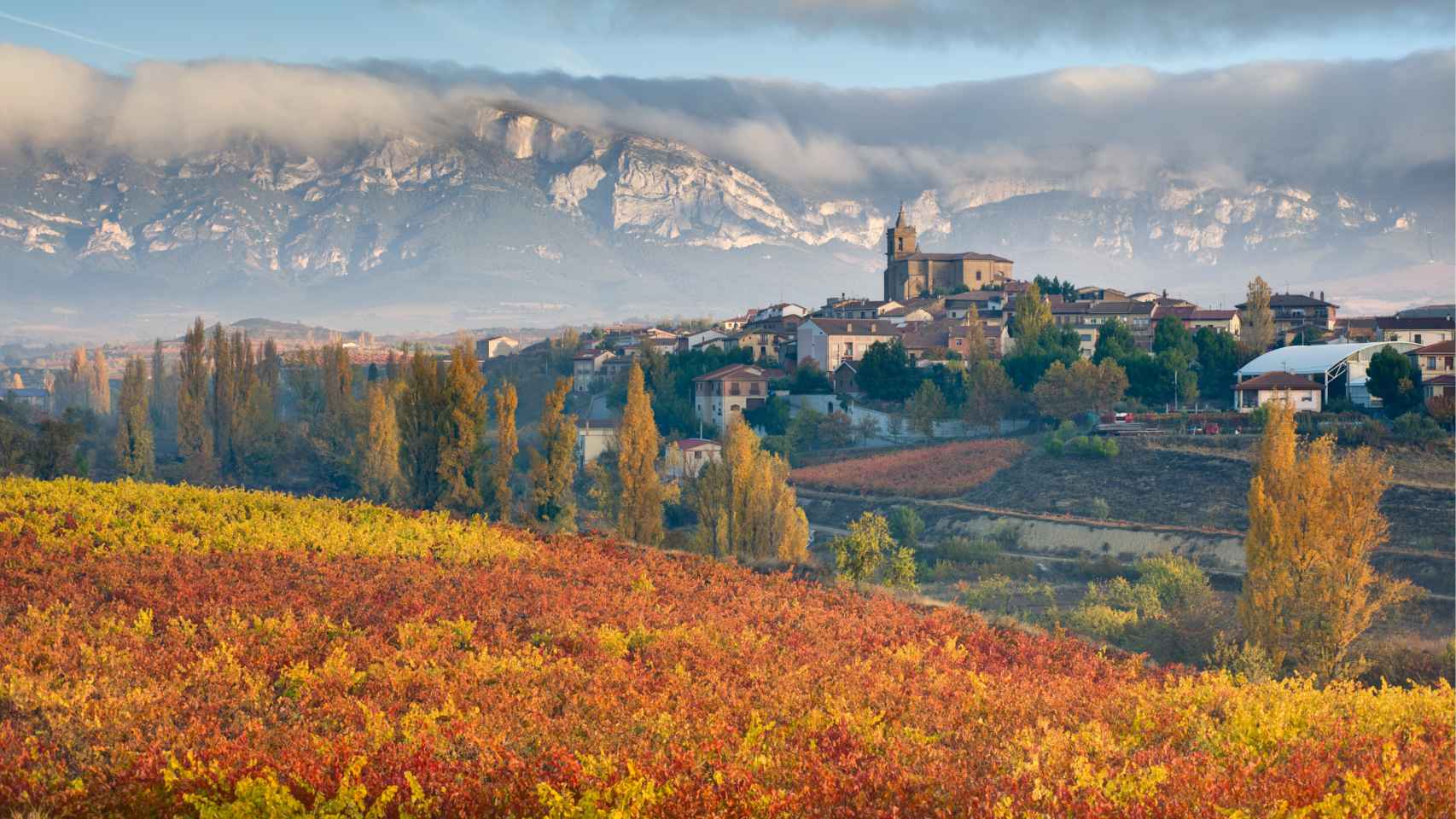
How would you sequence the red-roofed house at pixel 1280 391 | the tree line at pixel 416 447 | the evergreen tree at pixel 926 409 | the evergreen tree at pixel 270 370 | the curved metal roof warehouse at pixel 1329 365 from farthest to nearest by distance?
the evergreen tree at pixel 270 370, the evergreen tree at pixel 926 409, the curved metal roof warehouse at pixel 1329 365, the red-roofed house at pixel 1280 391, the tree line at pixel 416 447

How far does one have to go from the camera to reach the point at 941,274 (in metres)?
136

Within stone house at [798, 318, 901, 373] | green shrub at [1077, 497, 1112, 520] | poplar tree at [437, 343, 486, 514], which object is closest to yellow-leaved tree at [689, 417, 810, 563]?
poplar tree at [437, 343, 486, 514]

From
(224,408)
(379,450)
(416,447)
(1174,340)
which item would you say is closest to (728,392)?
(379,450)

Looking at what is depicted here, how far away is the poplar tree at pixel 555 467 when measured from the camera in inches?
1755

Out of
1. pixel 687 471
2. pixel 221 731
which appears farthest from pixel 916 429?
pixel 221 731

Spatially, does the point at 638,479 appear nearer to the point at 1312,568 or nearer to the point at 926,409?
the point at 1312,568

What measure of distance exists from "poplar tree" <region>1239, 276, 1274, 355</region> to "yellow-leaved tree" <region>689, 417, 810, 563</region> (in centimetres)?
5317

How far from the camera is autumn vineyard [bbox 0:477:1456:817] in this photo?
26.2 ft

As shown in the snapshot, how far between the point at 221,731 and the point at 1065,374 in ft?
210

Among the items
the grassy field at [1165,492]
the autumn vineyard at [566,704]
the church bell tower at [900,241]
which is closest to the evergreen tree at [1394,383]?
the grassy field at [1165,492]

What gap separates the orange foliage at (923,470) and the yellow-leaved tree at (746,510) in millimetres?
20022

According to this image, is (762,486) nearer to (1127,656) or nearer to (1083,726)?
(1127,656)

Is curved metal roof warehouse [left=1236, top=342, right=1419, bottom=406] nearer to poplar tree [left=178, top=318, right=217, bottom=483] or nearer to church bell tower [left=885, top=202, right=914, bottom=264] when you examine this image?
poplar tree [left=178, top=318, right=217, bottom=483]

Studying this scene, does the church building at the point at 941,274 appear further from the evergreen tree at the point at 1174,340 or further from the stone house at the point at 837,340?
the evergreen tree at the point at 1174,340
